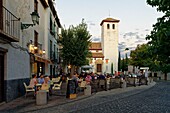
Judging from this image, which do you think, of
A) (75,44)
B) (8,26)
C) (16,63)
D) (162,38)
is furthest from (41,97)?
(75,44)

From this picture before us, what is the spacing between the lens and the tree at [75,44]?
3359 centimetres

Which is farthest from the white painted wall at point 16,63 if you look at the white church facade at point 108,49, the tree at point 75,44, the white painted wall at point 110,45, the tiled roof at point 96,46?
the tiled roof at point 96,46

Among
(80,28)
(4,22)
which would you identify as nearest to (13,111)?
(4,22)

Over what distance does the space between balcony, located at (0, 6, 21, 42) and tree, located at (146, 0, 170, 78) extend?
662 centimetres

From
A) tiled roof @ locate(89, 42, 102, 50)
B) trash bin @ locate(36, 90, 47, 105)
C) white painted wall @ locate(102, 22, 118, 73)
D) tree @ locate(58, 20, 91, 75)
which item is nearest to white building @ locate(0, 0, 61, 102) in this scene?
trash bin @ locate(36, 90, 47, 105)

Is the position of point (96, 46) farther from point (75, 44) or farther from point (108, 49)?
point (75, 44)

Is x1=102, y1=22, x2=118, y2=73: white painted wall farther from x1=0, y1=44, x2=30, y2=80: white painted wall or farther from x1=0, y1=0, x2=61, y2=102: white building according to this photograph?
x1=0, y1=44, x2=30, y2=80: white painted wall

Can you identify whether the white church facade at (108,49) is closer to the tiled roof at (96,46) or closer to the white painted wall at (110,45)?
the white painted wall at (110,45)

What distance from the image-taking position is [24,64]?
1759 cm

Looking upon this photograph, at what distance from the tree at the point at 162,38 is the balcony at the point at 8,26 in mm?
6619

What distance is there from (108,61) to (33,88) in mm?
58028

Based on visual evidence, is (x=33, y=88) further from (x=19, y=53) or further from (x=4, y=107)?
(x=4, y=107)

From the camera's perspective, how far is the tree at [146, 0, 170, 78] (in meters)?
6.47

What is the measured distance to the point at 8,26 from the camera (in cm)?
1373
